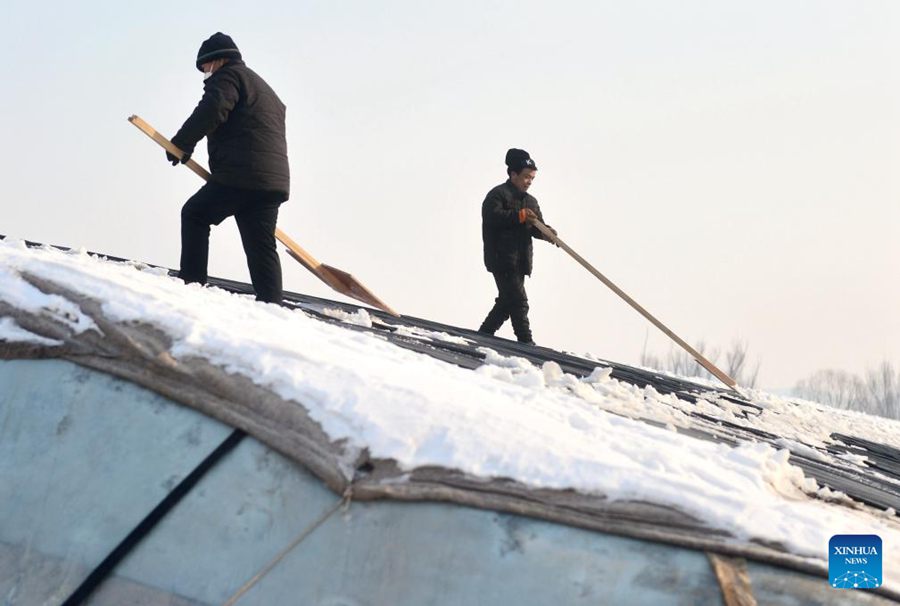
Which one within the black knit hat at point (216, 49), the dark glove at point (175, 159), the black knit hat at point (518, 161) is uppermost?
the black knit hat at point (518, 161)

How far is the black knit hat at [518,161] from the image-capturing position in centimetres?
710

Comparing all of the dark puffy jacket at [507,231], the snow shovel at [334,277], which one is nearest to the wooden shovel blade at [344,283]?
the snow shovel at [334,277]

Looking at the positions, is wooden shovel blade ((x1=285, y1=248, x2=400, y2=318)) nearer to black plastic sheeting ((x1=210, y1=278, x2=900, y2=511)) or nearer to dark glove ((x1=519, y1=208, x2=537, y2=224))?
black plastic sheeting ((x1=210, y1=278, x2=900, y2=511))

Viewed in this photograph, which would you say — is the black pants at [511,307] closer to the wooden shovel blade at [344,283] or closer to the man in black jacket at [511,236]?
the man in black jacket at [511,236]

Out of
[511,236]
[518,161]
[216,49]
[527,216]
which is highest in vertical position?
[518,161]

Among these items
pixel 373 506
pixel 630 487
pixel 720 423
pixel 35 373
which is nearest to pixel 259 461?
pixel 373 506

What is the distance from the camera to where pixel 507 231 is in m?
7.21

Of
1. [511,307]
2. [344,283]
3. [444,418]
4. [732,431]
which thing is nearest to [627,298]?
[511,307]

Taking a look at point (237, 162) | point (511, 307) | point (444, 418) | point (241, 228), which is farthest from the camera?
point (511, 307)

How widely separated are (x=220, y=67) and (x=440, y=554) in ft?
10.4

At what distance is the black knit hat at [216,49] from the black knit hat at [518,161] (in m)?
2.75

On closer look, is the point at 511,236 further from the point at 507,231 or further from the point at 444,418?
the point at 444,418

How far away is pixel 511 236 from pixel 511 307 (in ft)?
1.74

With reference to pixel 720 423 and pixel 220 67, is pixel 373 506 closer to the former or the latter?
pixel 720 423
